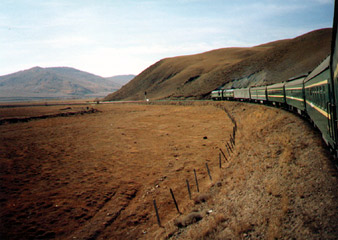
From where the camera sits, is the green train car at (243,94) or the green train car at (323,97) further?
the green train car at (243,94)

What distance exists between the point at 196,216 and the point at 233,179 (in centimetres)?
→ 369

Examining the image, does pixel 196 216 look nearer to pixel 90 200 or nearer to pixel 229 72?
pixel 90 200

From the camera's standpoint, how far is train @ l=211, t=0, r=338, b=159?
7.09 meters

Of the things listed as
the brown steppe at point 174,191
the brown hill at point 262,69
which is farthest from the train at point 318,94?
the brown hill at point 262,69

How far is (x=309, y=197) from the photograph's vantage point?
7422mm

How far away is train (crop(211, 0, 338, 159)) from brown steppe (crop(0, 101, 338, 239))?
1.40m

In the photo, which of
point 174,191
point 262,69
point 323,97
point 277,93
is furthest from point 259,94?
point 262,69

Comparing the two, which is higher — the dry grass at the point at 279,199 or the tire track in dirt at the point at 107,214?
the dry grass at the point at 279,199

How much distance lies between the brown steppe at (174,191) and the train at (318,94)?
4.59ft

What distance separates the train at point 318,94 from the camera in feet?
23.3

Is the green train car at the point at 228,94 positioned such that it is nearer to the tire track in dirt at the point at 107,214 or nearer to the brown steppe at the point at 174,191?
the brown steppe at the point at 174,191

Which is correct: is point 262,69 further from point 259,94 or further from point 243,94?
point 259,94

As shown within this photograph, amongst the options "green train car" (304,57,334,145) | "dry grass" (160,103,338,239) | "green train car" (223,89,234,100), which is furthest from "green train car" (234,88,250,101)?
"green train car" (304,57,334,145)

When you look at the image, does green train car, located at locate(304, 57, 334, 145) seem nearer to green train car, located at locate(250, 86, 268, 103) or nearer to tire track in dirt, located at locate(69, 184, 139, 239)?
tire track in dirt, located at locate(69, 184, 139, 239)
